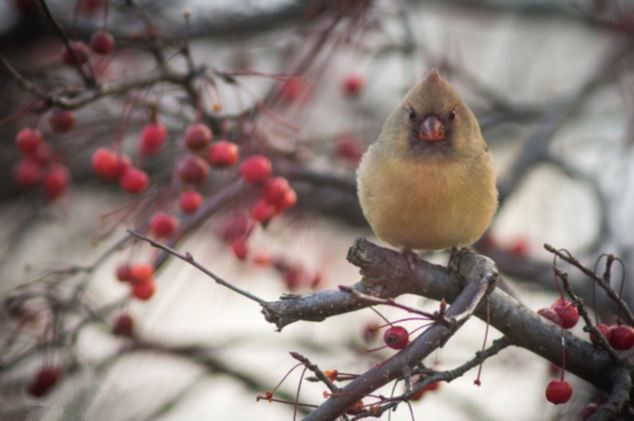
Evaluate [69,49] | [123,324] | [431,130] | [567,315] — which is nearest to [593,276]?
[567,315]

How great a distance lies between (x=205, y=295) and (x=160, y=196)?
127 centimetres

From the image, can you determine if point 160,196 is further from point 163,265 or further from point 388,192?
point 388,192

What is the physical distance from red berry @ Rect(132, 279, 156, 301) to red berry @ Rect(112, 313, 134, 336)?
371 millimetres

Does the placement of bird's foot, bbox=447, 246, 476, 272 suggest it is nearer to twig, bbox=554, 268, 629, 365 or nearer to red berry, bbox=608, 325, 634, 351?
twig, bbox=554, 268, 629, 365

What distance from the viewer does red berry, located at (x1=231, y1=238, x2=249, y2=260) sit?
3.96 meters

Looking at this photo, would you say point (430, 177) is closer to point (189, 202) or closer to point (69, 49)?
point (189, 202)

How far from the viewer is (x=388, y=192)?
3100mm

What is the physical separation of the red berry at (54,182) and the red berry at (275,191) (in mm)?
1346

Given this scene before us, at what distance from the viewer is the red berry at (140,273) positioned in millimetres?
3578

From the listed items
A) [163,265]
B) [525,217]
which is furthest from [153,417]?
[525,217]

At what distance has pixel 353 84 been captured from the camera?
5152 millimetres

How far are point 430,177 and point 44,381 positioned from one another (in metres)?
1.99

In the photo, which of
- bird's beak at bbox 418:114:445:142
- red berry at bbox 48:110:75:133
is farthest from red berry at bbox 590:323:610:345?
red berry at bbox 48:110:75:133

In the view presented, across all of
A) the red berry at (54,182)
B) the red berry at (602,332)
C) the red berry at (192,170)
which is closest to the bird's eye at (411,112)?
the red berry at (192,170)
